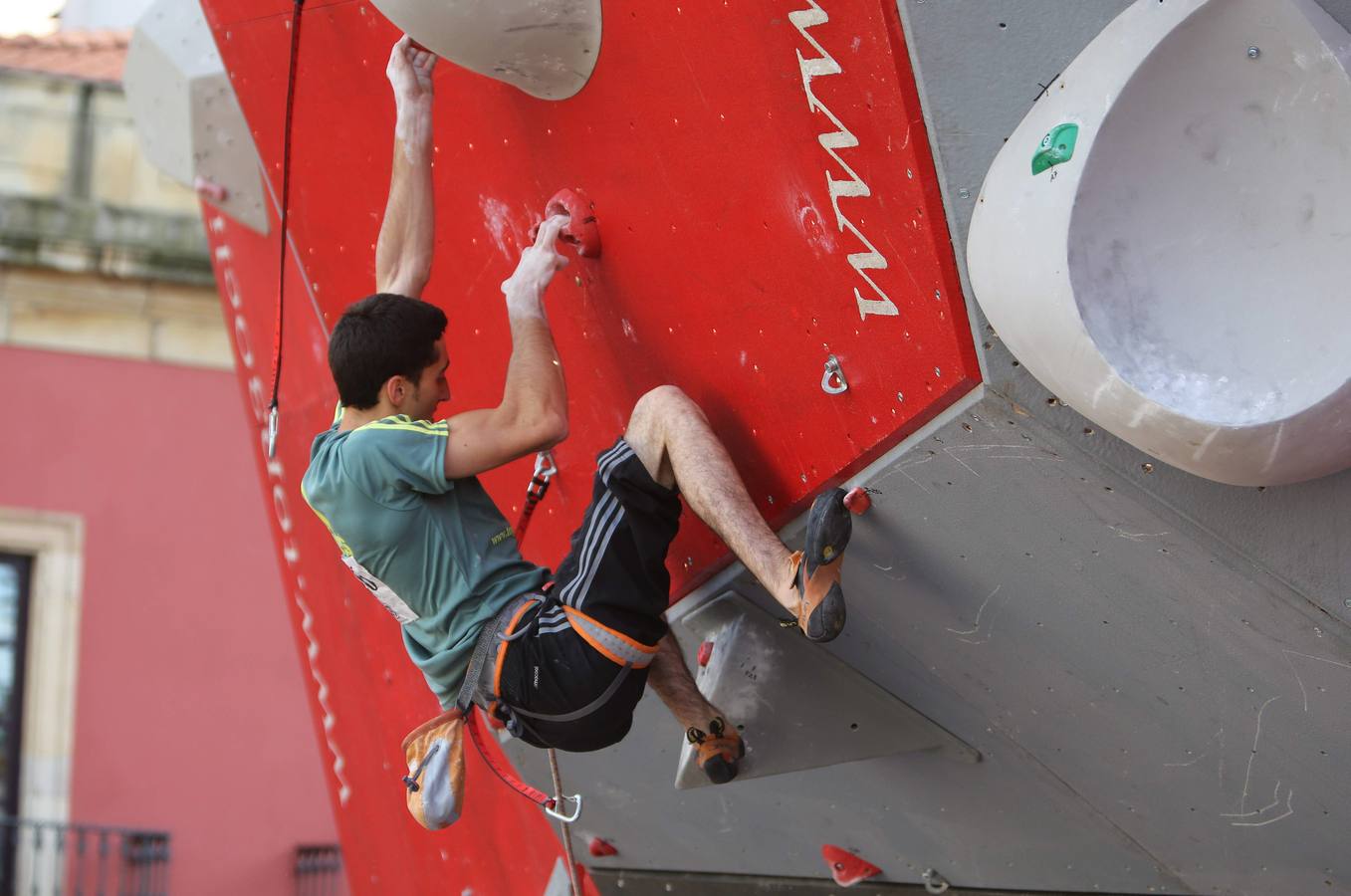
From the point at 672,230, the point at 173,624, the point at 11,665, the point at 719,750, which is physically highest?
the point at 11,665

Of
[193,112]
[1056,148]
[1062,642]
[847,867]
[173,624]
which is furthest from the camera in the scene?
[173,624]

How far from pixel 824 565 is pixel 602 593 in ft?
1.54

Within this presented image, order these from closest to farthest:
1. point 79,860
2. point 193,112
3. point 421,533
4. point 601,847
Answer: point 421,533, point 601,847, point 193,112, point 79,860

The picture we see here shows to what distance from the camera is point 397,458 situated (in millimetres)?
2670

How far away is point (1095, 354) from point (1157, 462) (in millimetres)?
244

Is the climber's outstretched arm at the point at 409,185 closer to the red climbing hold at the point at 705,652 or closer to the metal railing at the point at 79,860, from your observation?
the red climbing hold at the point at 705,652

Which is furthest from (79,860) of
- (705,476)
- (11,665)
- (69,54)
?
(705,476)

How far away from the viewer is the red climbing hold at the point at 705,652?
9.70ft

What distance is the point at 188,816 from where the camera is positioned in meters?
10.6

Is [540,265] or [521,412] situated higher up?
[540,265]

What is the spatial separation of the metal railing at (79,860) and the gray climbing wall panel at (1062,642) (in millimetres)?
7834

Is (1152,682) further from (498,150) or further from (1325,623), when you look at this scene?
(498,150)

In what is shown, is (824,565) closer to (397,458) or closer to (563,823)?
(397,458)

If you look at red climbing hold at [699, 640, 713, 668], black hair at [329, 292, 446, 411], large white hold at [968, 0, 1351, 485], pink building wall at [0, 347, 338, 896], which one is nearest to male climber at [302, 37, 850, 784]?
black hair at [329, 292, 446, 411]
